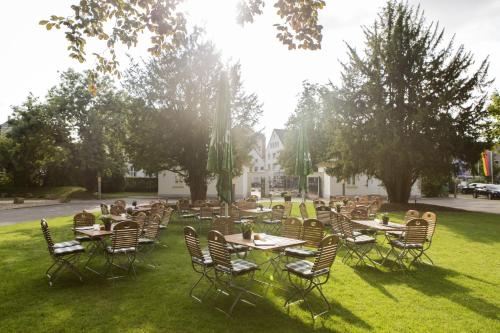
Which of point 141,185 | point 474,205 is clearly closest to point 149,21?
point 474,205

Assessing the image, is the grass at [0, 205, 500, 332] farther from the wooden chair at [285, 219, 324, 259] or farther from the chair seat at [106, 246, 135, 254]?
the wooden chair at [285, 219, 324, 259]

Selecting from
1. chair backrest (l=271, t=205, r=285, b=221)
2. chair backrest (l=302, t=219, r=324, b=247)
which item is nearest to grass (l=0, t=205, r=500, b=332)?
chair backrest (l=302, t=219, r=324, b=247)

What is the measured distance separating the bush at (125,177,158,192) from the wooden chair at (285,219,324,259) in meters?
42.0

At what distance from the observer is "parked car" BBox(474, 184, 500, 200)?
114 feet

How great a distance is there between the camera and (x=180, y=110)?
1952 cm

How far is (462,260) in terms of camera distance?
8281mm

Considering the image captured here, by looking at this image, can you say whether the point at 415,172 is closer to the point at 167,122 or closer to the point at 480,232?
the point at 480,232

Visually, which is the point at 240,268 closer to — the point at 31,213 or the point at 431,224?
the point at 431,224

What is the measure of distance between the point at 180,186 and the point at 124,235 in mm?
29154

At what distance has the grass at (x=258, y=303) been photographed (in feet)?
15.3

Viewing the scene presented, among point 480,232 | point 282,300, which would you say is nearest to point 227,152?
point 282,300

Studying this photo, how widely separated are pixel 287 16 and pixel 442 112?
1900 cm

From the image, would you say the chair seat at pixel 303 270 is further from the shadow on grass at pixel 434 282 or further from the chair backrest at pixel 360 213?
the chair backrest at pixel 360 213

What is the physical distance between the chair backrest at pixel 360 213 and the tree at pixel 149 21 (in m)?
6.36
